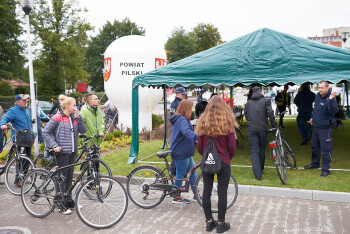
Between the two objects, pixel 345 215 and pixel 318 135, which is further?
pixel 318 135

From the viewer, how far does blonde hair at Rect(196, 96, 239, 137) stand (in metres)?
4.20

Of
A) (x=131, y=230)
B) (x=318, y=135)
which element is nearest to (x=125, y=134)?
(x=318, y=135)

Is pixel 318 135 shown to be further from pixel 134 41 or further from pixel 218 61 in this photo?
pixel 134 41

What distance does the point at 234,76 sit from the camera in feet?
26.2

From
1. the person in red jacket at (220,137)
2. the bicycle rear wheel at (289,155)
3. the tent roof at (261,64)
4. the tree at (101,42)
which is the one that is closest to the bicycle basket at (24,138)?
the tent roof at (261,64)

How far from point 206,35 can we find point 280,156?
64.2 meters

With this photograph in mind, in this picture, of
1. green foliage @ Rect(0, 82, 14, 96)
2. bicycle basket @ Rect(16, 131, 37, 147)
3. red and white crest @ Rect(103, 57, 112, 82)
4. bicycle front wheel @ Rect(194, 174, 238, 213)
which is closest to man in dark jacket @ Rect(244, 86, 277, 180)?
bicycle front wheel @ Rect(194, 174, 238, 213)

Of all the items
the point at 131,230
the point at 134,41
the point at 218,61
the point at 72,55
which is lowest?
the point at 131,230

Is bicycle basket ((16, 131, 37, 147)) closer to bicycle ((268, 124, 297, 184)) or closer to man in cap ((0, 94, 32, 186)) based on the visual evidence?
man in cap ((0, 94, 32, 186))

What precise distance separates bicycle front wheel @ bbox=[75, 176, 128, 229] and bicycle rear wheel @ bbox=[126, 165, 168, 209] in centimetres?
75

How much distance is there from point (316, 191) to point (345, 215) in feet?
2.84

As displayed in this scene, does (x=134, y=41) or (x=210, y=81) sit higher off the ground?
(x=134, y=41)

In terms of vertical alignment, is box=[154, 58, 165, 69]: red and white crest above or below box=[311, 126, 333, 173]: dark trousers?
above

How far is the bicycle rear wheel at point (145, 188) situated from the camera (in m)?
A: 5.47
